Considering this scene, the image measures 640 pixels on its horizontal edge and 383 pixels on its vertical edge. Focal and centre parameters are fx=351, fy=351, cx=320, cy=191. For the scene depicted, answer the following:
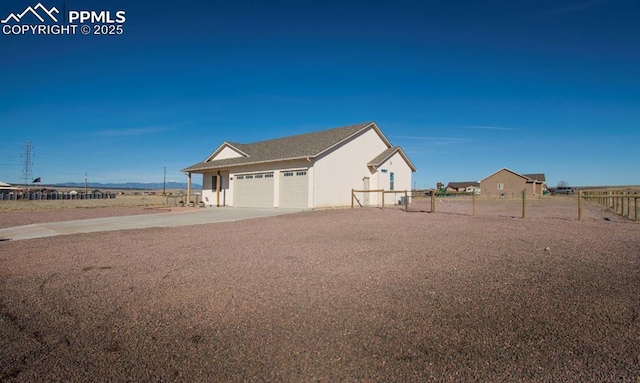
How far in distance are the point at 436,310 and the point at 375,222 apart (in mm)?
8861

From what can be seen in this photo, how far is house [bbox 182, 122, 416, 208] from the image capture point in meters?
19.9

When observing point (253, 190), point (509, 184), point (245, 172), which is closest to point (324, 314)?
point (253, 190)

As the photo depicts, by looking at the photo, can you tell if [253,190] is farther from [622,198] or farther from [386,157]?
[622,198]

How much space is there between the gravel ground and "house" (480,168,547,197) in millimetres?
58762

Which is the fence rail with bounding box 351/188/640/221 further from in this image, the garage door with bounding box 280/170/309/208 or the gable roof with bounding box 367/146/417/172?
the garage door with bounding box 280/170/309/208

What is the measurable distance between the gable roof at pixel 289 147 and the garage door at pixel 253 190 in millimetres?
1127

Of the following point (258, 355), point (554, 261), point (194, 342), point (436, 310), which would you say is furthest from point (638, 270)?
point (194, 342)

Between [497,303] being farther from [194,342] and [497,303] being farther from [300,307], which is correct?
[194,342]

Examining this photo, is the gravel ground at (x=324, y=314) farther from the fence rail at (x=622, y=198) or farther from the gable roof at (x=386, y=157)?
the gable roof at (x=386, y=157)

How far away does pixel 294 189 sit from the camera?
800 inches

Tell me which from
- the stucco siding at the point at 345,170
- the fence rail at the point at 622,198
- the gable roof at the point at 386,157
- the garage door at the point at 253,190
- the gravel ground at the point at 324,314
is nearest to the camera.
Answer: the gravel ground at the point at 324,314

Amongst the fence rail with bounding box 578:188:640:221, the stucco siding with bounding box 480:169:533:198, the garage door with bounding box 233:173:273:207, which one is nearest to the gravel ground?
the fence rail with bounding box 578:188:640:221

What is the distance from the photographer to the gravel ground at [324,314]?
2850 millimetres

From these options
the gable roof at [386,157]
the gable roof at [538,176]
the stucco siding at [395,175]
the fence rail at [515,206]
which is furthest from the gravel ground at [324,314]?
the gable roof at [538,176]
